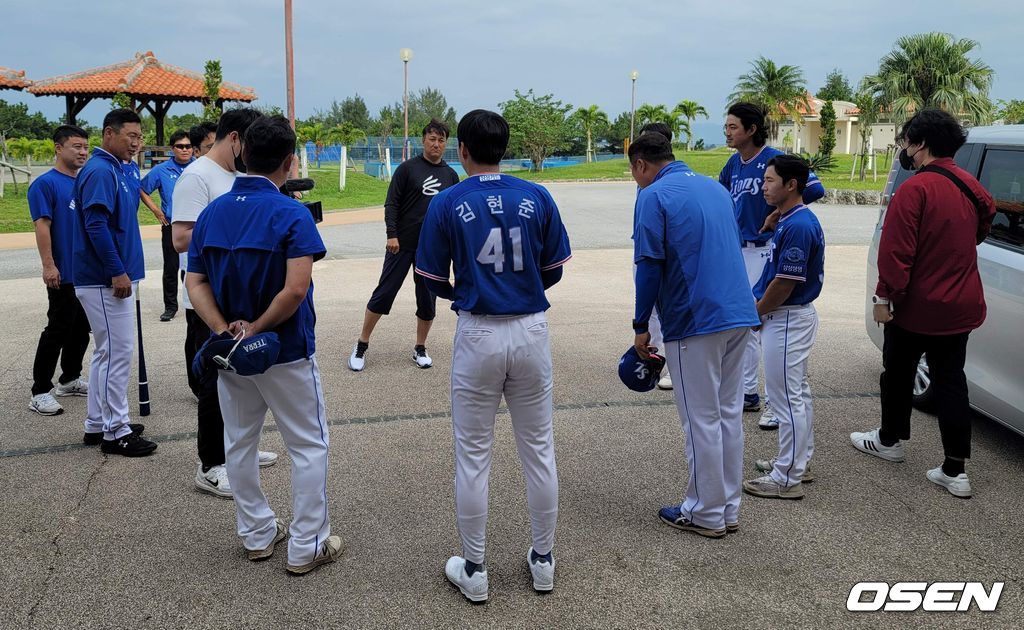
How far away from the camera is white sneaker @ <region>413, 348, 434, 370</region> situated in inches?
277

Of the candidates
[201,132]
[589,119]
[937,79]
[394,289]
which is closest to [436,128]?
[394,289]

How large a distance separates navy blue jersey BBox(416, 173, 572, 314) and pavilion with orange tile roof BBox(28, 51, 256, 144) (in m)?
27.6

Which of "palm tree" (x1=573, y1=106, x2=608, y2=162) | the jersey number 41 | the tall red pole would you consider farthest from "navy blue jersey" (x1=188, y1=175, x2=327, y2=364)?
"palm tree" (x1=573, y1=106, x2=608, y2=162)

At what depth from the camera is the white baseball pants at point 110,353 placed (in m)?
4.87

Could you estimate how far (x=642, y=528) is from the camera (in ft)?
13.2

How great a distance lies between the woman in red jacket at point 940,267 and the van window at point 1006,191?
517 millimetres

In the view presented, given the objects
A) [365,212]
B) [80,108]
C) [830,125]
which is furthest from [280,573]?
[830,125]

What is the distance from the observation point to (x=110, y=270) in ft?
15.6

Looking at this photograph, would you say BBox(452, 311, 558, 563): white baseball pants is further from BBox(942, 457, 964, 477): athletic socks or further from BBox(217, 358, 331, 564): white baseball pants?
BBox(942, 457, 964, 477): athletic socks

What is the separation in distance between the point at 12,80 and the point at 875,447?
31891mm

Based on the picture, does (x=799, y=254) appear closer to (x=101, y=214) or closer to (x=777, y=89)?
(x=101, y=214)

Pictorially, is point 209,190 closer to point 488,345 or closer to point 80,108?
point 488,345

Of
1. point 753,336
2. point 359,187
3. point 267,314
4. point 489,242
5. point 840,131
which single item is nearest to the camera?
point 489,242

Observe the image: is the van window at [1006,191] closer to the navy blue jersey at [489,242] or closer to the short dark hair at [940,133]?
the short dark hair at [940,133]
